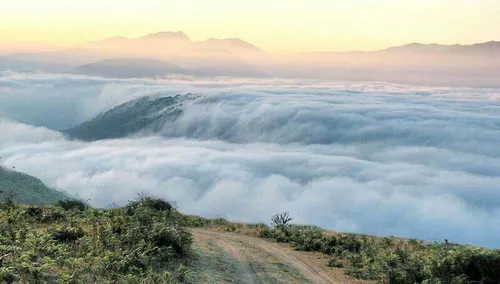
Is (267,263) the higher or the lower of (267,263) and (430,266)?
the lower

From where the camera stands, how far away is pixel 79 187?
488 ft

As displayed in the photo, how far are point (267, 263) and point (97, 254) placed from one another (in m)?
6.70

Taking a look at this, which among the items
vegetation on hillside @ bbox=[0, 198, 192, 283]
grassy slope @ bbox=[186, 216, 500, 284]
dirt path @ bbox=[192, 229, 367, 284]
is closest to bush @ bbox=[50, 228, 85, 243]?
vegetation on hillside @ bbox=[0, 198, 192, 283]

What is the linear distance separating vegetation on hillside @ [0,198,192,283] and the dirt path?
1.83 m

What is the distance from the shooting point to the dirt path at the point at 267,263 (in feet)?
51.2

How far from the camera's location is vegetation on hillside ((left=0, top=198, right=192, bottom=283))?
36.2 ft

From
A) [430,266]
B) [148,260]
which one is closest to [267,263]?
[148,260]

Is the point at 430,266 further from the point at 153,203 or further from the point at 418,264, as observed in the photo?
the point at 153,203

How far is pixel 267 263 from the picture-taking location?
1808 centimetres

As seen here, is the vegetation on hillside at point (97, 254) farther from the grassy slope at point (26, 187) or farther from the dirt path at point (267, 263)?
the grassy slope at point (26, 187)

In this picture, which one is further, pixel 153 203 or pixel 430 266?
pixel 153 203

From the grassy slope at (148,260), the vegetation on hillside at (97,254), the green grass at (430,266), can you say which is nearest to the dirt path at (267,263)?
the grassy slope at (148,260)

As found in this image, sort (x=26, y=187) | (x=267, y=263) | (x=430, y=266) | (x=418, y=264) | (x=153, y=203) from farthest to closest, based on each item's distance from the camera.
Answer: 1. (x=26, y=187)
2. (x=153, y=203)
3. (x=267, y=263)
4. (x=418, y=264)
5. (x=430, y=266)

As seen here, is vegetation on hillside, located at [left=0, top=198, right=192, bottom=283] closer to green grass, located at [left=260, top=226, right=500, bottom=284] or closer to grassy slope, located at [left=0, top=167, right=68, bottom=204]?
green grass, located at [left=260, top=226, right=500, bottom=284]
